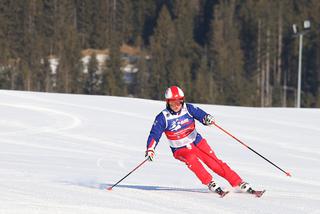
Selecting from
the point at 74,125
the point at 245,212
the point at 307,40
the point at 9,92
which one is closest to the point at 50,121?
the point at 74,125

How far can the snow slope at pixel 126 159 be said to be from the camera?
20.4 feet

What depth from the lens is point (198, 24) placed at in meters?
72.4

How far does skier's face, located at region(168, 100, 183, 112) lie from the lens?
22.9 feet

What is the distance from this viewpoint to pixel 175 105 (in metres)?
7.01

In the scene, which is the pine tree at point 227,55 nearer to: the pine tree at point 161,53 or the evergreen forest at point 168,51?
the evergreen forest at point 168,51

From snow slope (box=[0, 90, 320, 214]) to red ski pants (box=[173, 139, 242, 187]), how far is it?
200 millimetres

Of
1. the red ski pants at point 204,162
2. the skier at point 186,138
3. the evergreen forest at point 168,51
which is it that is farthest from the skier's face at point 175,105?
the evergreen forest at point 168,51

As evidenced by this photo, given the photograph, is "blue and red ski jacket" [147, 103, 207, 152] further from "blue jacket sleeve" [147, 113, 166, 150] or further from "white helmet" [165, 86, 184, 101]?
"white helmet" [165, 86, 184, 101]

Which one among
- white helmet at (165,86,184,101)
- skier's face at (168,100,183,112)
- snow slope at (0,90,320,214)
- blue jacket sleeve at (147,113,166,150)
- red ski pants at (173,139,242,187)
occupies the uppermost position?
white helmet at (165,86,184,101)

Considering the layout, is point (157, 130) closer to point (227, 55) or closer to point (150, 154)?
point (150, 154)

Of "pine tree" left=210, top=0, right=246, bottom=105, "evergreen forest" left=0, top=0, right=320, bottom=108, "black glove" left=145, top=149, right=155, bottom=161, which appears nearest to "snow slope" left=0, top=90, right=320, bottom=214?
"black glove" left=145, top=149, right=155, bottom=161

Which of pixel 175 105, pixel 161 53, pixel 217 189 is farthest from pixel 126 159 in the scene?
pixel 161 53

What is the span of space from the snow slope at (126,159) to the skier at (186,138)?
10.2 inches

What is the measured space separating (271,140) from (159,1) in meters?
63.1
